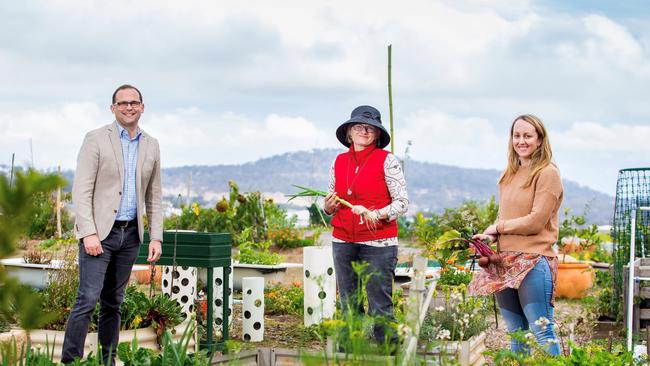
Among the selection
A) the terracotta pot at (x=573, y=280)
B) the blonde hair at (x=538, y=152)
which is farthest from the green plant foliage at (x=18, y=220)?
the terracotta pot at (x=573, y=280)

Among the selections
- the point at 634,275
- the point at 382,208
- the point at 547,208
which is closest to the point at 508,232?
the point at 547,208

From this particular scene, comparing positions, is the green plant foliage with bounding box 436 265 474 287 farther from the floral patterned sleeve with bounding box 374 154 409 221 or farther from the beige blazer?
the beige blazer

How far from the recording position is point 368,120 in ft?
15.9

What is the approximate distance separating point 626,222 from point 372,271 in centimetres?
369

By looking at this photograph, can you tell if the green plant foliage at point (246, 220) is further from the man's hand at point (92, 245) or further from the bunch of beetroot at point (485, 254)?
the man's hand at point (92, 245)

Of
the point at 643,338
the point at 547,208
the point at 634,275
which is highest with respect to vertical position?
the point at 547,208

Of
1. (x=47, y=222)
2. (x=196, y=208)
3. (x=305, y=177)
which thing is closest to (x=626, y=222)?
(x=196, y=208)

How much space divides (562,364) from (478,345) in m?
1.24

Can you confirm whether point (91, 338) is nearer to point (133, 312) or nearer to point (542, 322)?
point (133, 312)

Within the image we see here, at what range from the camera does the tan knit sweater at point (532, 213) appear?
4285 mm

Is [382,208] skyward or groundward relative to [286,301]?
skyward

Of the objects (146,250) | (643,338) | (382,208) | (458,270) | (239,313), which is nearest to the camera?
(382,208)

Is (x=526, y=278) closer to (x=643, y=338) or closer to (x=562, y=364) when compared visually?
(x=562, y=364)

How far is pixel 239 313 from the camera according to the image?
7.80m
